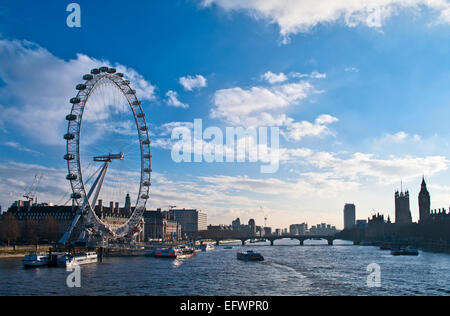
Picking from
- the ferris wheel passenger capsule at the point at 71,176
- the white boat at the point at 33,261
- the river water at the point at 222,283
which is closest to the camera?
the river water at the point at 222,283

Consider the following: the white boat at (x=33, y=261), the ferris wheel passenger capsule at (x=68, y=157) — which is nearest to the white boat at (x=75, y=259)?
the white boat at (x=33, y=261)

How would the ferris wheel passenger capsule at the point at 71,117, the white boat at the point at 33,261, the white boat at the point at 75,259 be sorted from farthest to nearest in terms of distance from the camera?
the ferris wheel passenger capsule at the point at 71,117, the white boat at the point at 75,259, the white boat at the point at 33,261

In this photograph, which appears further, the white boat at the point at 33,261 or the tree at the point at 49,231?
the tree at the point at 49,231

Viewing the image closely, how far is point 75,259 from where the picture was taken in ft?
236

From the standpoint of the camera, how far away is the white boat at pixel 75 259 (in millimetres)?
67762

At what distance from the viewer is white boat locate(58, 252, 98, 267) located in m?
67.8

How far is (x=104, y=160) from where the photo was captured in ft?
309

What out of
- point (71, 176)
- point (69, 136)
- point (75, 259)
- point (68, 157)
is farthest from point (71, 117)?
point (75, 259)

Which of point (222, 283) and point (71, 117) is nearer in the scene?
point (222, 283)

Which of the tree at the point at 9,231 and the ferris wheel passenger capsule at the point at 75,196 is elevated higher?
the ferris wheel passenger capsule at the point at 75,196

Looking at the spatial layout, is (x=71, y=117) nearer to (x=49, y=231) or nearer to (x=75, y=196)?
(x=75, y=196)

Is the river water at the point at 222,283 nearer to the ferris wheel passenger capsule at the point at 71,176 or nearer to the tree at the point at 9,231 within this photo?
the ferris wheel passenger capsule at the point at 71,176

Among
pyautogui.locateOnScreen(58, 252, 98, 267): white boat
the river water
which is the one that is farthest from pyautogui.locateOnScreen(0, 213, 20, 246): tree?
the river water
